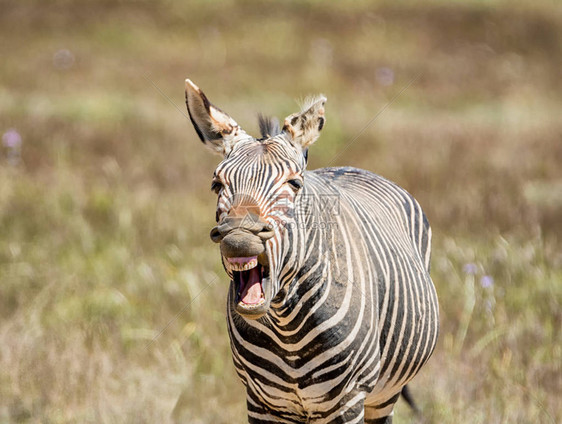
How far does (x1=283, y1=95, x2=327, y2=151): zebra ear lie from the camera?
2.80 metres

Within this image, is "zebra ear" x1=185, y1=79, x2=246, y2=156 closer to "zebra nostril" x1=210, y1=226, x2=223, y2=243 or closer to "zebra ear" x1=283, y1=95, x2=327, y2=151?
"zebra ear" x1=283, y1=95, x2=327, y2=151

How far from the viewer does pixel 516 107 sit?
51.2 ft

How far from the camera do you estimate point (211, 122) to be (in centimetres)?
290

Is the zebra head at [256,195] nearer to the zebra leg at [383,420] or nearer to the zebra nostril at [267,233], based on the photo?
the zebra nostril at [267,233]

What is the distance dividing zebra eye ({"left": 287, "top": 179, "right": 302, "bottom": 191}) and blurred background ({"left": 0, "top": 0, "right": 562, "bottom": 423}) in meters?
0.87

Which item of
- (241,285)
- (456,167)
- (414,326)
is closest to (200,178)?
(456,167)

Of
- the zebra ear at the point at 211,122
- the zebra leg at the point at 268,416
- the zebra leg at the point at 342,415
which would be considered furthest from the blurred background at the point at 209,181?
the zebra leg at the point at 342,415

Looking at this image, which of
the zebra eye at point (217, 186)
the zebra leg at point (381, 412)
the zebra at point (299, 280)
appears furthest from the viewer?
the zebra leg at point (381, 412)

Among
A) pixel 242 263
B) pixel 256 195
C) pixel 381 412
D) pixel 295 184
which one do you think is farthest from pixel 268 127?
pixel 381 412

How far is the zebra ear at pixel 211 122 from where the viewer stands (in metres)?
2.88

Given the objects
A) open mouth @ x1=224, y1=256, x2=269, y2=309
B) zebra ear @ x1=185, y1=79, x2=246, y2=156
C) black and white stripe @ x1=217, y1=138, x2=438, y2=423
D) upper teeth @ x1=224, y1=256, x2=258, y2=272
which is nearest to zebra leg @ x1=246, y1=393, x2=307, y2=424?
black and white stripe @ x1=217, y1=138, x2=438, y2=423

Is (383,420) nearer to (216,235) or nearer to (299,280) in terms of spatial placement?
(299,280)

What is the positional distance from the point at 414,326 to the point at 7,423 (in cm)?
267

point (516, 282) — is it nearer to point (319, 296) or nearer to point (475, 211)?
point (475, 211)
